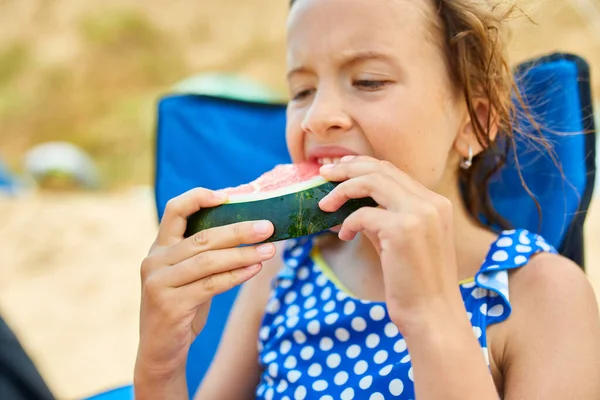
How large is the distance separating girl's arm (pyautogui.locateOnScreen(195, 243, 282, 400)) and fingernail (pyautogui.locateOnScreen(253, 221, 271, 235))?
0.72 metres

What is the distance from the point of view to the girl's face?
1830 millimetres

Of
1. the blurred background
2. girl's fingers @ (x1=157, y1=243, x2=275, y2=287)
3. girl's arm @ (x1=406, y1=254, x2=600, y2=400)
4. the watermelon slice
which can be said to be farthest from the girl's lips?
the blurred background

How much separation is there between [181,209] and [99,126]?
44.4 ft

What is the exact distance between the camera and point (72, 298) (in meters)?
6.04

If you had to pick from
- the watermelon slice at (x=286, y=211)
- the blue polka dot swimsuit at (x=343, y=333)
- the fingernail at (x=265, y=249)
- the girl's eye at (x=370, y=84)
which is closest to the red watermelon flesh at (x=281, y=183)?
the watermelon slice at (x=286, y=211)

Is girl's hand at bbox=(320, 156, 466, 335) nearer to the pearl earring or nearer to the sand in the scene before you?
the pearl earring

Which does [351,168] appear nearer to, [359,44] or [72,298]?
[359,44]

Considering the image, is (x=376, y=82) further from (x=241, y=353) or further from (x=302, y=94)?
(x=241, y=353)

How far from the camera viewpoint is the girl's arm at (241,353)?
2.11m

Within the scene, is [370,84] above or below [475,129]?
above

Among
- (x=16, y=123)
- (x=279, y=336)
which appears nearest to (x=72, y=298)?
(x=279, y=336)

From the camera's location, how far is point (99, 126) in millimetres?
14461

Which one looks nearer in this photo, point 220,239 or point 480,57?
point 220,239

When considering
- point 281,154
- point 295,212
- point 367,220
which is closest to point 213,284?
point 295,212
